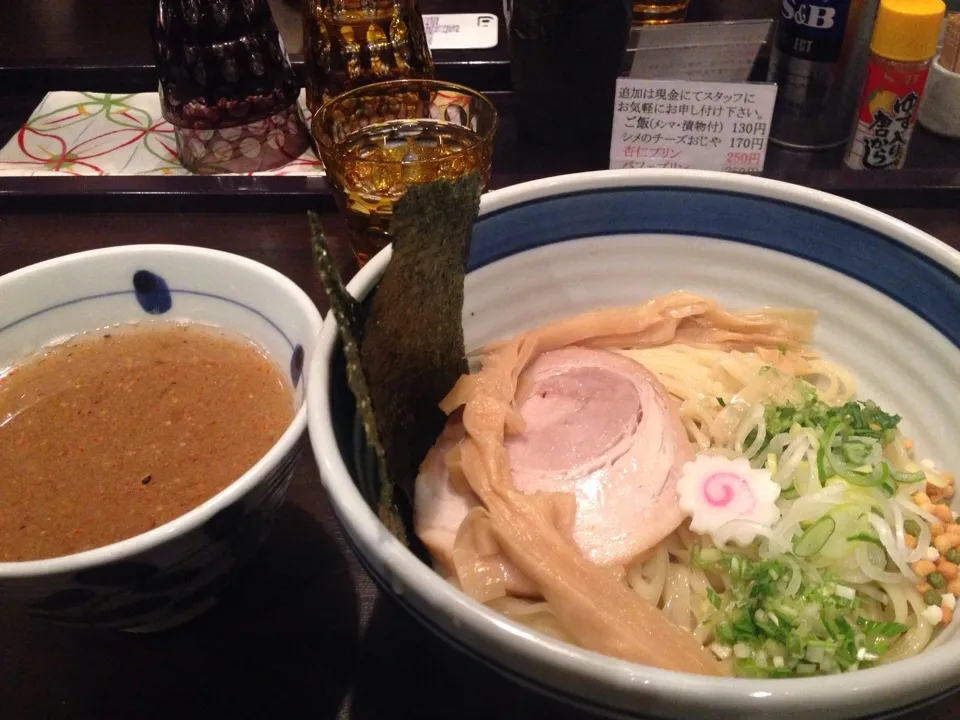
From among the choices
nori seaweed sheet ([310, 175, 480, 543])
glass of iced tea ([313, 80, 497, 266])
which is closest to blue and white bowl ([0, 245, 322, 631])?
nori seaweed sheet ([310, 175, 480, 543])

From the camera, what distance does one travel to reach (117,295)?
43.9 inches

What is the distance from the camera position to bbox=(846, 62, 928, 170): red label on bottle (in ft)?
5.46

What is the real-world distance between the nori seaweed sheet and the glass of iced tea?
573 mm

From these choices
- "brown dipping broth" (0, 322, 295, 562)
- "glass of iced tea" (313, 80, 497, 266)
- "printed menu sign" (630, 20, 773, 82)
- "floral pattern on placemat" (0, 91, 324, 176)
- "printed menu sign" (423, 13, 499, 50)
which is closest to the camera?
"brown dipping broth" (0, 322, 295, 562)

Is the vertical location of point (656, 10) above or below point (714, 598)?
above

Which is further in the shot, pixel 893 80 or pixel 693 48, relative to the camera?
pixel 693 48

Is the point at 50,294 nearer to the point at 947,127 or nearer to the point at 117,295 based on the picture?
the point at 117,295

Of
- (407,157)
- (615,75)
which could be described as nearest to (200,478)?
(407,157)

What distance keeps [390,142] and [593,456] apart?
3.25ft

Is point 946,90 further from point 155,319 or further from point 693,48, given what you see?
point 155,319

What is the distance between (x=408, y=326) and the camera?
0.89m

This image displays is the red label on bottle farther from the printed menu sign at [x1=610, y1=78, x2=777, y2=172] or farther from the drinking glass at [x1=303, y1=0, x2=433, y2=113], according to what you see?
the drinking glass at [x1=303, y1=0, x2=433, y2=113]

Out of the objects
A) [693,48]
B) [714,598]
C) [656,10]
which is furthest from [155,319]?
[656,10]

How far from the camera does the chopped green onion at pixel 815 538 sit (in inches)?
35.8
